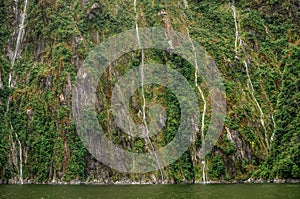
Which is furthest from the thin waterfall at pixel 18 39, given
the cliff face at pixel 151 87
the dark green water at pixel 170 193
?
the dark green water at pixel 170 193

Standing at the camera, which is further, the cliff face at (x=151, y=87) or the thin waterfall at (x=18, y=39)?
the thin waterfall at (x=18, y=39)

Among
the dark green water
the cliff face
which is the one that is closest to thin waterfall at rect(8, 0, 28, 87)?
the cliff face

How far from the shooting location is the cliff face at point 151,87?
10212 cm

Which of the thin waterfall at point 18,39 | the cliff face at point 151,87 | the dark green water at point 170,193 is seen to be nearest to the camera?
the dark green water at point 170,193

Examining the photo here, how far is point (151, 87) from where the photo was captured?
118312mm

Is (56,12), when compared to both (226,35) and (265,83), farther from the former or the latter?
(265,83)

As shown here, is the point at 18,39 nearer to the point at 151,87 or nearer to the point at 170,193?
the point at 151,87

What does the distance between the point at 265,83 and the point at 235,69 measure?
863 centimetres

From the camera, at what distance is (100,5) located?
135750 millimetres

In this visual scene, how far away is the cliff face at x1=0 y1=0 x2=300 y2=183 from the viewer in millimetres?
102125

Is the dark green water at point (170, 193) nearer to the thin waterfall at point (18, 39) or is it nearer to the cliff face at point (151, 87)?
the cliff face at point (151, 87)

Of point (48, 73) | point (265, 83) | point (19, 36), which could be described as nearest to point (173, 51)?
point (265, 83)

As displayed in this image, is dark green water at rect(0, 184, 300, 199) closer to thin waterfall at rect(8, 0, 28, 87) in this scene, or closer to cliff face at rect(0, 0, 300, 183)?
cliff face at rect(0, 0, 300, 183)

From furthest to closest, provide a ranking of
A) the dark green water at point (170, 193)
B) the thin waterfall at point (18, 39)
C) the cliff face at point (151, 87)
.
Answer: the thin waterfall at point (18, 39) < the cliff face at point (151, 87) < the dark green water at point (170, 193)
